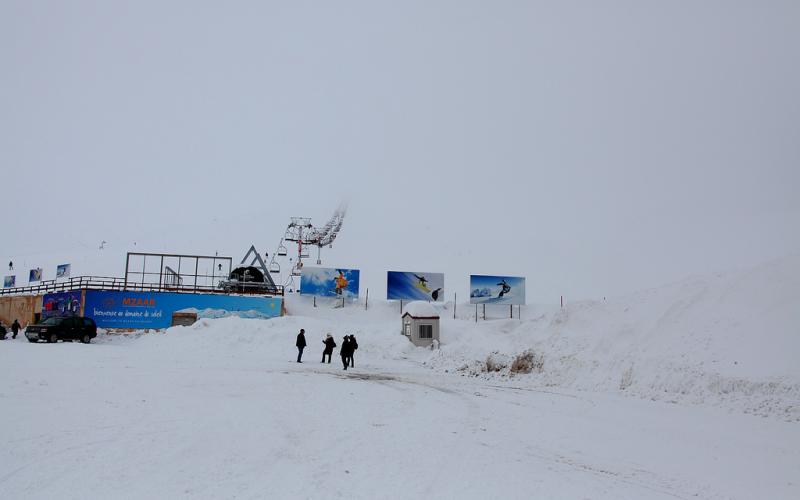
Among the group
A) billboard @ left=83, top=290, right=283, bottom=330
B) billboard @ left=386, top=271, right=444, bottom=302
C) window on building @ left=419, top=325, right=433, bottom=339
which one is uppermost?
billboard @ left=386, top=271, right=444, bottom=302

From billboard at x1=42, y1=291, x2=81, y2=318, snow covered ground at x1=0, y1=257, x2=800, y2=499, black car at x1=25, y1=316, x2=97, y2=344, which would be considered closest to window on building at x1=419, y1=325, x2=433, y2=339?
snow covered ground at x1=0, y1=257, x2=800, y2=499

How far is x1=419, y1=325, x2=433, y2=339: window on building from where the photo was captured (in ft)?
123

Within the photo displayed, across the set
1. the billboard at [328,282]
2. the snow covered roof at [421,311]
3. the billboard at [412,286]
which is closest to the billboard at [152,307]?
the billboard at [328,282]

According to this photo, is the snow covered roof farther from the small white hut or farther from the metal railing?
the metal railing

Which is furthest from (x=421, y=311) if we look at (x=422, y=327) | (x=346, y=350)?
(x=346, y=350)

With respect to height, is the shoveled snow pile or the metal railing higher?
the metal railing

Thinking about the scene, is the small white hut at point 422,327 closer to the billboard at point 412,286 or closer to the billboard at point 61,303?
the billboard at point 412,286

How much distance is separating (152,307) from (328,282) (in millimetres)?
14550

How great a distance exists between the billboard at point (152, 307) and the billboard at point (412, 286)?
521 inches

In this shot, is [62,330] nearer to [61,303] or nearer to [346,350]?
[61,303]

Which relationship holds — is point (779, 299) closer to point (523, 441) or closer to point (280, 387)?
point (523, 441)

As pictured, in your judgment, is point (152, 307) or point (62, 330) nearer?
point (62, 330)

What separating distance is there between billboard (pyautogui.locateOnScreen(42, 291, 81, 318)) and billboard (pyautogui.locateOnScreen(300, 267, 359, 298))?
16836 mm

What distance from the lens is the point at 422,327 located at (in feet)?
124
